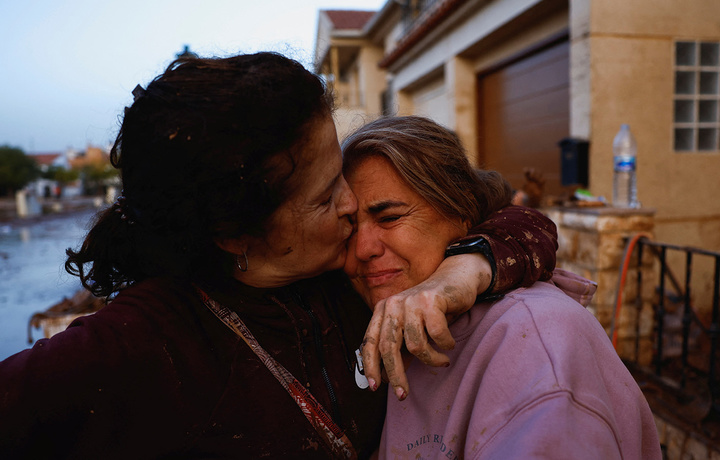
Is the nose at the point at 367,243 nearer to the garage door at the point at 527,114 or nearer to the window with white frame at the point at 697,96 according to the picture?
the garage door at the point at 527,114

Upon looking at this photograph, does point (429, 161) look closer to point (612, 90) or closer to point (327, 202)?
point (327, 202)

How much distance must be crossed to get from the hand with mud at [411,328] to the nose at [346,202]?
0.41 meters

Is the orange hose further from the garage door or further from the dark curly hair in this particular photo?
the dark curly hair

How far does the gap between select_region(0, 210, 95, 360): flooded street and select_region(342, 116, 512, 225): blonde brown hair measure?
3.23 feet

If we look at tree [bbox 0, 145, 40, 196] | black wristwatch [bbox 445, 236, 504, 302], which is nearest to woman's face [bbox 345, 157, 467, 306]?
black wristwatch [bbox 445, 236, 504, 302]

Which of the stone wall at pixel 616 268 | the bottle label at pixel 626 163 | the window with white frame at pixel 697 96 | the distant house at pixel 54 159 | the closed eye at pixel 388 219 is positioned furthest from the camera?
the distant house at pixel 54 159

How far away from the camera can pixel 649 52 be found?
16.7ft

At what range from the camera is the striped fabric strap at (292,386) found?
4.29 feet

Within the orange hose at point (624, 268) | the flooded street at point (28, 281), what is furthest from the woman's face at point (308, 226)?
the orange hose at point (624, 268)

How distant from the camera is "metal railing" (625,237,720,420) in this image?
2.89 m

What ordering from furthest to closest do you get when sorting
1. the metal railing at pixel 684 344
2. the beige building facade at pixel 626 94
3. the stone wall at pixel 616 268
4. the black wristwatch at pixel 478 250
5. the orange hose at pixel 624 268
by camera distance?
the beige building facade at pixel 626 94, the stone wall at pixel 616 268, the orange hose at pixel 624 268, the metal railing at pixel 684 344, the black wristwatch at pixel 478 250

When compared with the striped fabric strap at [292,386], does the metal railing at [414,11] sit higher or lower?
higher

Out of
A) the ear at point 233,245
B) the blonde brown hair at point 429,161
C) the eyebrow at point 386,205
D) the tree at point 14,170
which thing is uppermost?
the tree at point 14,170

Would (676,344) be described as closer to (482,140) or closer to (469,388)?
(469,388)
